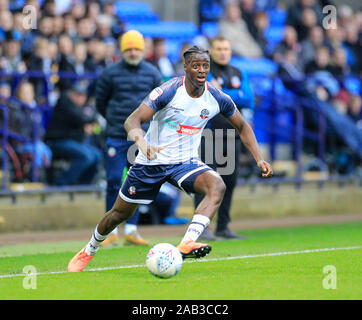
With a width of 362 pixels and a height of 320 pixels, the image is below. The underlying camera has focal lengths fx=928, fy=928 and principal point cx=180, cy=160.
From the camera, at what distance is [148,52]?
56.5ft

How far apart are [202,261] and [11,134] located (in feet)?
18.0

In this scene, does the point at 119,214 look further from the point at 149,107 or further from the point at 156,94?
the point at 156,94

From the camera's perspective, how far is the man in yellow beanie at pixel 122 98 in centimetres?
1205

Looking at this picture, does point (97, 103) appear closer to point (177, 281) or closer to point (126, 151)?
point (126, 151)

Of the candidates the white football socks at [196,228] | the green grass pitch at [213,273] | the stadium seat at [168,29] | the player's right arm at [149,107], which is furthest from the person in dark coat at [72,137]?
the white football socks at [196,228]

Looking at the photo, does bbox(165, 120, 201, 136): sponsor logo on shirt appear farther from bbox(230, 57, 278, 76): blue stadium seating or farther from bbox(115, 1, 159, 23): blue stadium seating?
bbox(115, 1, 159, 23): blue stadium seating

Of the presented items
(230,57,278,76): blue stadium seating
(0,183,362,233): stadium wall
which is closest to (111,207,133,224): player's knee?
(0,183,362,233): stadium wall

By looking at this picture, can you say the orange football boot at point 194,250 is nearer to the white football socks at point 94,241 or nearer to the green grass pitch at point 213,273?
the green grass pitch at point 213,273

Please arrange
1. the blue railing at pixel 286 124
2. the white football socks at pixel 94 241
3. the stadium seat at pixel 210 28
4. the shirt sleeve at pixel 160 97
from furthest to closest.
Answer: the stadium seat at pixel 210 28 < the blue railing at pixel 286 124 < the white football socks at pixel 94 241 < the shirt sleeve at pixel 160 97

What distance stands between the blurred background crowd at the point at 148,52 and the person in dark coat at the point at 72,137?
69mm

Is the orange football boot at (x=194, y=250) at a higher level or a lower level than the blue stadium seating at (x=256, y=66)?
lower

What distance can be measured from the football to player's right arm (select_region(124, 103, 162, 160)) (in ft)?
2.67

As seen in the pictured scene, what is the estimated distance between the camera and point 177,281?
8.15 m

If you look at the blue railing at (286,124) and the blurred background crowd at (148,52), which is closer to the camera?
the blurred background crowd at (148,52)
